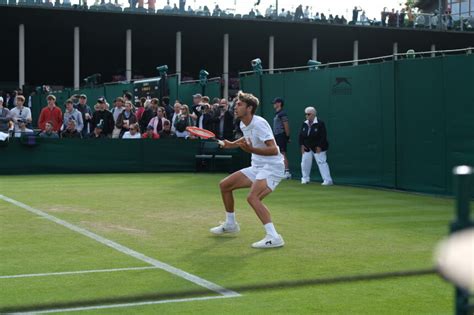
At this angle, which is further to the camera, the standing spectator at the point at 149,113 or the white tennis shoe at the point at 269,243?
the standing spectator at the point at 149,113

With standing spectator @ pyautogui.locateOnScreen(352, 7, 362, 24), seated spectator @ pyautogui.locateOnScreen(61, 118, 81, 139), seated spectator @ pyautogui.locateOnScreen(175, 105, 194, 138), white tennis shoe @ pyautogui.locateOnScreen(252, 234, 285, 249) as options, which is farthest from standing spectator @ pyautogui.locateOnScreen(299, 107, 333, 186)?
standing spectator @ pyautogui.locateOnScreen(352, 7, 362, 24)

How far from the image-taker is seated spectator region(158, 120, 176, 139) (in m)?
22.1

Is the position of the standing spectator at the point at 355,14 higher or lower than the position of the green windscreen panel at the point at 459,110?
higher

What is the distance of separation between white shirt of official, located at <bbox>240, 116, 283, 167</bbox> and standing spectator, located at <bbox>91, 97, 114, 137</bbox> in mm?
13453

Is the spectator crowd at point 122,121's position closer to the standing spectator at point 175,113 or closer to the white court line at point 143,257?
the standing spectator at point 175,113

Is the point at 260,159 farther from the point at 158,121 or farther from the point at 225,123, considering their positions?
the point at 158,121

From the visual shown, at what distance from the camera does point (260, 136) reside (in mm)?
9148

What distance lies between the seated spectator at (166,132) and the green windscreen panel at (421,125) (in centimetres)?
736

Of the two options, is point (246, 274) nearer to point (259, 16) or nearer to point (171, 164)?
point (171, 164)

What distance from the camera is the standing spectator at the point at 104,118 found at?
72.8 feet

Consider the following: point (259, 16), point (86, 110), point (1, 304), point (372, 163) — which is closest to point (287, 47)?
point (259, 16)

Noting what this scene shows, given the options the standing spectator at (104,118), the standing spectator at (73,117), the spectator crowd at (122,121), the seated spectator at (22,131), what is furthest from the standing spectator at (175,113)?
the seated spectator at (22,131)

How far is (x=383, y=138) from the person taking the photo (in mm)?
17641

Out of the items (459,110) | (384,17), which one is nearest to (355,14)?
(384,17)
